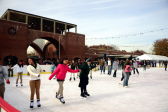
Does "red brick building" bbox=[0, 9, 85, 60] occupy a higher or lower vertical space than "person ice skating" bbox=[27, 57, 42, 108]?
higher

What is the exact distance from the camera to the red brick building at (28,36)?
79.2 feet

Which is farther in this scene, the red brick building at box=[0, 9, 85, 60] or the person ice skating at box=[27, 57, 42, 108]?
the red brick building at box=[0, 9, 85, 60]

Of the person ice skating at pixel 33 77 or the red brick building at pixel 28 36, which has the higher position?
the red brick building at pixel 28 36

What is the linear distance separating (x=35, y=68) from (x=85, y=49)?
108 feet

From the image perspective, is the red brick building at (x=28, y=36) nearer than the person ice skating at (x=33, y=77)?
No

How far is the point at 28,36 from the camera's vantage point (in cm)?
2742

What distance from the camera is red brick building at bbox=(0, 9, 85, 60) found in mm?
24141

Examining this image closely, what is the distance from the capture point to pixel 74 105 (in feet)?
16.2

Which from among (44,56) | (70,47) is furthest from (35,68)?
(44,56)

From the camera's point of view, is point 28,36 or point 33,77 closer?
point 33,77

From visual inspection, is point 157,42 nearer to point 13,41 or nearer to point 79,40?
point 79,40

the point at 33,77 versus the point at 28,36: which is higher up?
the point at 28,36

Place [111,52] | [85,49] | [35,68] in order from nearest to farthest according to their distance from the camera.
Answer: [35,68], [85,49], [111,52]

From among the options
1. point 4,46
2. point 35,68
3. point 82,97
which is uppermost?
point 4,46
